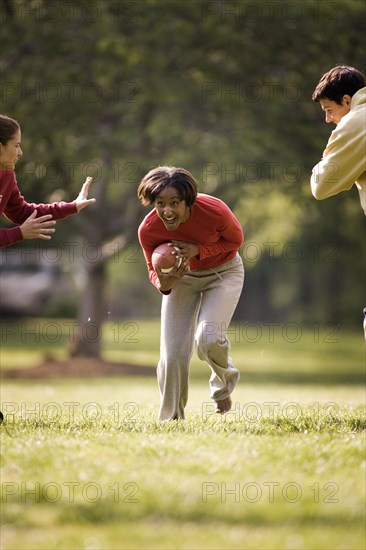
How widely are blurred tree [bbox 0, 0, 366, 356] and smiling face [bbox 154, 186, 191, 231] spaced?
33.9 feet

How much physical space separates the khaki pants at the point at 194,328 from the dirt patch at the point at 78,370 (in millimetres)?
13143

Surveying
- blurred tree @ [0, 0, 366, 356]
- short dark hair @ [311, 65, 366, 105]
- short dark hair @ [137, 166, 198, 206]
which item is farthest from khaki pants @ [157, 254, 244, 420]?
blurred tree @ [0, 0, 366, 356]

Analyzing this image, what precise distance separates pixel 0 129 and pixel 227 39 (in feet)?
35.8

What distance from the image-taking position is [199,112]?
19234 mm

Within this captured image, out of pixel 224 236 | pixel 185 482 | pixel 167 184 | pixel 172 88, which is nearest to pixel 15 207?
pixel 167 184

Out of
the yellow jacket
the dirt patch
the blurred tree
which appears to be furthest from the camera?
the dirt patch

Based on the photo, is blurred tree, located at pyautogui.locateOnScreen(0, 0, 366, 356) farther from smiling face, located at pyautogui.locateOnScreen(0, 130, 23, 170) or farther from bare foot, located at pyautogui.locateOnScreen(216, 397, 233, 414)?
smiling face, located at pyautogui.locateOnScreen(0, 130, 23, 170)

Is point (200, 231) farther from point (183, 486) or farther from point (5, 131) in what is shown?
point (183, 486)

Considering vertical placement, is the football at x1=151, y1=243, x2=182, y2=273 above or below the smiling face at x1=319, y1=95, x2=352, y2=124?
below

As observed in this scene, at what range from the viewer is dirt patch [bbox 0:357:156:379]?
20375 mm

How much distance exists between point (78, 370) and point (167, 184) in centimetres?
1451

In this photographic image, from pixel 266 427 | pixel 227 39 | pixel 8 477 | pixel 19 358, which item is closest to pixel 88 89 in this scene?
pixel 227 39

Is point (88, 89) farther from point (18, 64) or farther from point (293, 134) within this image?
point (293, 134)

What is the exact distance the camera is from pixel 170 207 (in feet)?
22.2
